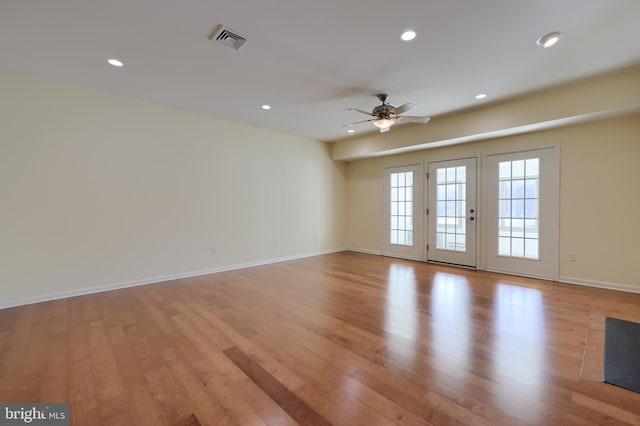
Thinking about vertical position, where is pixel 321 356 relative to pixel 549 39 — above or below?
below

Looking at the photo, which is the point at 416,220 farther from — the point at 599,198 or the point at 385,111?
the point at 385,111

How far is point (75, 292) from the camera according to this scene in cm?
372

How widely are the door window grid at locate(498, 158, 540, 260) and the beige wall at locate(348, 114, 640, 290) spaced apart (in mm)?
325

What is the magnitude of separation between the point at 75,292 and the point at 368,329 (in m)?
3.98


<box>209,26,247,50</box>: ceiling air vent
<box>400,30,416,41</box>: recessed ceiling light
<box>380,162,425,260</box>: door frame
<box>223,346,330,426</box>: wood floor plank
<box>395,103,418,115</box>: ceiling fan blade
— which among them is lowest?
<box>223,346,330,426</box>: wood floor plank

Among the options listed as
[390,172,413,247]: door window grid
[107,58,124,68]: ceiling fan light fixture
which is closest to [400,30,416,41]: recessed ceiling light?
[107,58,124,68]: ceiling fan light fixture

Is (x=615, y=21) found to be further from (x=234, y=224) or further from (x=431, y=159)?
(x=234, y=224)

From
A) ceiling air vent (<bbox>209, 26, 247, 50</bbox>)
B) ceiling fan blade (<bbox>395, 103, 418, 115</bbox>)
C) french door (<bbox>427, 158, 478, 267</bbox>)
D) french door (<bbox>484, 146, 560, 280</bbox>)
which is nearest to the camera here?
ceiling air vent (<bbox>209, 26, 247, 50</bbox>)

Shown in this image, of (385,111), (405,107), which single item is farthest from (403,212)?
(405,107)

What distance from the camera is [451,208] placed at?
5.54 m

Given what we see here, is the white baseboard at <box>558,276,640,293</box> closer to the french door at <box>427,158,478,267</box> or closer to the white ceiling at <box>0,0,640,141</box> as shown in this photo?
the french door at <box>427,158,478,267</box>

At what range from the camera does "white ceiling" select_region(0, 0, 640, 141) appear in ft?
7.27

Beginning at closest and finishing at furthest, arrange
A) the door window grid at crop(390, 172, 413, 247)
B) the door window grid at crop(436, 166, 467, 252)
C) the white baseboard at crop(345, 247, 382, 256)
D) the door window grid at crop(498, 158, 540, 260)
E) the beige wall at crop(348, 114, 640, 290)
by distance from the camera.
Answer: the beige wall at crop(348, 114, 640, 290) → the door window grid at crop(498, 158, 540, 260) → the door window grid at crop(436, 166, 467, 252) → the door window grid at crop(390, 172, 413, 247) → the white baseboard at crop(345, 247, 382, 256)

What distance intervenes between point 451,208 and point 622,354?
353 centimetres
